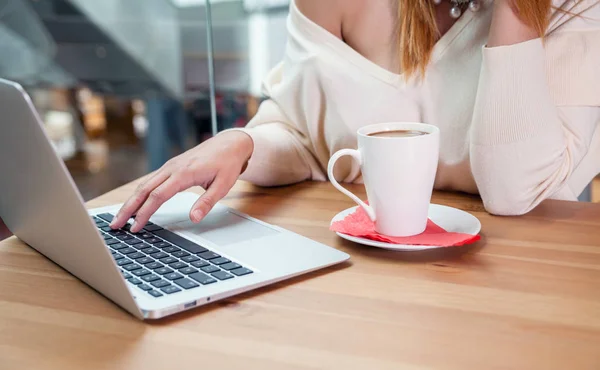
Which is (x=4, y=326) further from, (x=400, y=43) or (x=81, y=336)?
(x=400, y=43)

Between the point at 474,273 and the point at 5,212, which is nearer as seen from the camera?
the point at 474,273

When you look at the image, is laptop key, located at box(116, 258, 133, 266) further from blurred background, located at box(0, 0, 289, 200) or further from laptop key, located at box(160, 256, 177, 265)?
blurred background, located at box(0, 0, 289, 200)

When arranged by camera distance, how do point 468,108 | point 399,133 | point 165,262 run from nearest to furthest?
1. point 165,262
2. point 399,133
3. point 468,108

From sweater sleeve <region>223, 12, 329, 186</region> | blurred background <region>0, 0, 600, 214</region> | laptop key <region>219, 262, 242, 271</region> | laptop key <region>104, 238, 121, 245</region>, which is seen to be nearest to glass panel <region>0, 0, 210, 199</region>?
blurred background <region>0, 0, 600, 214</region>

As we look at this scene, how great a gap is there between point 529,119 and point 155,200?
495mm

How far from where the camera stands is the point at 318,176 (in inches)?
42.4

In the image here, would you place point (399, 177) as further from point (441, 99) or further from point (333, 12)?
point (333, 12)

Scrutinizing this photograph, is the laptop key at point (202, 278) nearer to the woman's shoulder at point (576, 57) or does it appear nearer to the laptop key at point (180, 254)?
the laptop key at point (180, 254)

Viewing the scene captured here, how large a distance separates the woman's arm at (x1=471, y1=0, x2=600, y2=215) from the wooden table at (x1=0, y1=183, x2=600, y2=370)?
0.41 ft

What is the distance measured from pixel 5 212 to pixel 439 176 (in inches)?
23.8

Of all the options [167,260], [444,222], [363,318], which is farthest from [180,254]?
[444,222]

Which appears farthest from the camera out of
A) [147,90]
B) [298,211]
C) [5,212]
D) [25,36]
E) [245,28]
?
[147,90]

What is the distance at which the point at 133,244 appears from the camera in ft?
2.39

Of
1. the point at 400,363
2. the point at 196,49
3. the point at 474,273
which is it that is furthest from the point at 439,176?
the point at 196,49
